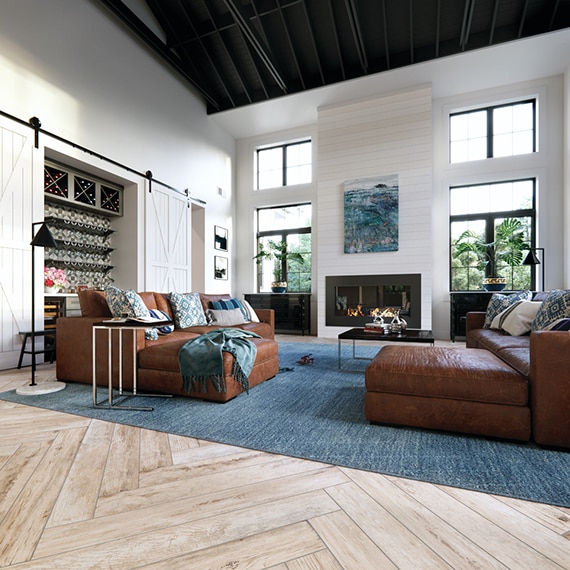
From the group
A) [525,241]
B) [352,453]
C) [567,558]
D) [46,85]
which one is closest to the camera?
[567,558]

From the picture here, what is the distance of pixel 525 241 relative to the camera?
232 inches

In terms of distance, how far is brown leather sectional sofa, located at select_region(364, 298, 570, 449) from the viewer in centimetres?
173

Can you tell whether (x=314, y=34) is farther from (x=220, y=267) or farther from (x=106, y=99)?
(x=220, y=267)

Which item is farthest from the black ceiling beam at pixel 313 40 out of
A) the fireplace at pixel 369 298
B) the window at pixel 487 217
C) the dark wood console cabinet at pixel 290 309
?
the dark wood console cabinet at pixel 290 309

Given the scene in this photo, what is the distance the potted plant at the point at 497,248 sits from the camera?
576cm

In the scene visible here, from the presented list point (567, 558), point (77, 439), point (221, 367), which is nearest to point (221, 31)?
point (221, 367)

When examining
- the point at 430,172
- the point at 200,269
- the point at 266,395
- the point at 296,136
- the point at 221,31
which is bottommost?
the point at 266,395

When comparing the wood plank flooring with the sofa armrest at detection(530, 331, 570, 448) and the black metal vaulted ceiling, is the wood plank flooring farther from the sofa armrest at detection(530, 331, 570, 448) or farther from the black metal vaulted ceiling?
the black metal vaulted ceiling

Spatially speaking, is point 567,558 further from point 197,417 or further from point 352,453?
point 197,417

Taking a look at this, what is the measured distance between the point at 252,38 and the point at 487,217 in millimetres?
4808

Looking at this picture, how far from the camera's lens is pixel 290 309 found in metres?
7.12

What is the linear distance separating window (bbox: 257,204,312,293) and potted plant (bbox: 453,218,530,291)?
2919 millimetres

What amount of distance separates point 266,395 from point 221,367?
1.58 ft

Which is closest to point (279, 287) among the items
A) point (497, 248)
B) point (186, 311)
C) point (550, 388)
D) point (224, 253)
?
point (224, 253)
